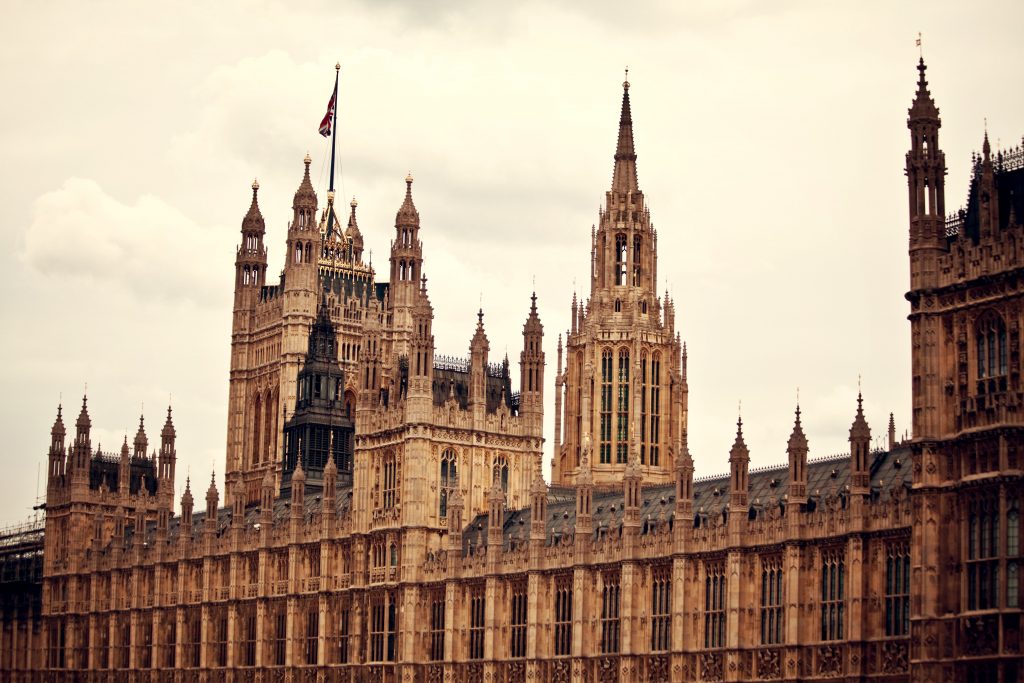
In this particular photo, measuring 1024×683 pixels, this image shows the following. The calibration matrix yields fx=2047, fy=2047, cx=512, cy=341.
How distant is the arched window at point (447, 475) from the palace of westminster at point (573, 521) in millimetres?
274

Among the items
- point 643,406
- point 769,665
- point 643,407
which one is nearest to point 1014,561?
point 769,665

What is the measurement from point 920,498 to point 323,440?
290 ft

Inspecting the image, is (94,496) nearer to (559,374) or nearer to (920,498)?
(559,374)

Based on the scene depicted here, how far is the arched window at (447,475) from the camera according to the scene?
446 feet

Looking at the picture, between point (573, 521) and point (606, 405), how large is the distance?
43.5m

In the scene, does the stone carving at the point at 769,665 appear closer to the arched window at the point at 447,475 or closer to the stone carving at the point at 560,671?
the stone carving at the point at 560,671

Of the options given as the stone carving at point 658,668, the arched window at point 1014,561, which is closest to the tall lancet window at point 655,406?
the stone carving at point 658,668

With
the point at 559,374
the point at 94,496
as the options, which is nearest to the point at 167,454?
the point at 94,496

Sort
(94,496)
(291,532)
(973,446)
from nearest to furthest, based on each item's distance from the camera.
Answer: (973,446), (291,532), (94,496)

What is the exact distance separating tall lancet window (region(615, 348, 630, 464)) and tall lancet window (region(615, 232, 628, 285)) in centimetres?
618

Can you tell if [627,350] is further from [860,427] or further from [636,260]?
[860,427]

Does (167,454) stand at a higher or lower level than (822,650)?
higher

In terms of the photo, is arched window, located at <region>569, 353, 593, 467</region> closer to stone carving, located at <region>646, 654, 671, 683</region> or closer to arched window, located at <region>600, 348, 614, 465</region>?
arched window, located at <region>600, 348, 614, 465</region>

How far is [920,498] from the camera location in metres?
86.6
